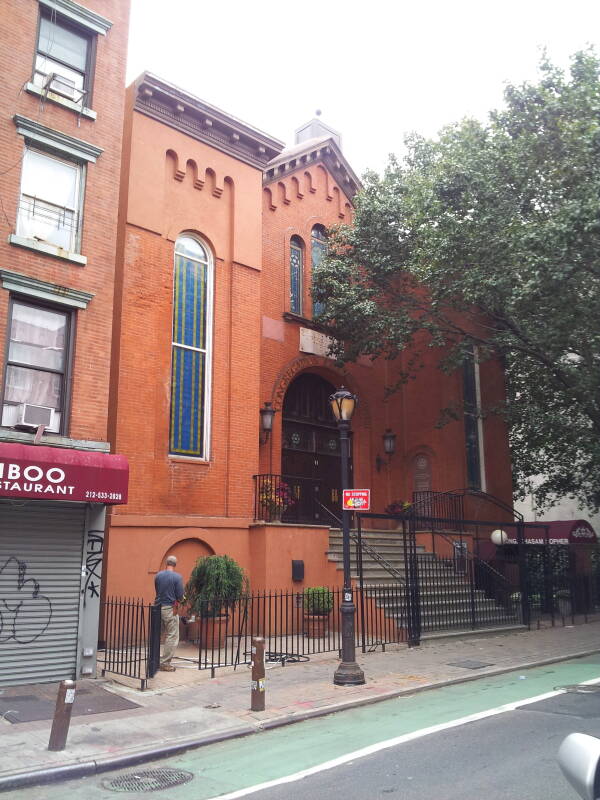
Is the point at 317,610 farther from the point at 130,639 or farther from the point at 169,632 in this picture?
the point at 169,632

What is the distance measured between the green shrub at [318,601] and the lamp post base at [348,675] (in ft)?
12.5

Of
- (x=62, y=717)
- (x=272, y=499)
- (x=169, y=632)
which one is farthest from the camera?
(x=272, y=499)

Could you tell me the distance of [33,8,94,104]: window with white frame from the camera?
513 inches

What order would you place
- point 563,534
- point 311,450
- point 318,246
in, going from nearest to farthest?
point 311,450
point 563,534
point 318,246

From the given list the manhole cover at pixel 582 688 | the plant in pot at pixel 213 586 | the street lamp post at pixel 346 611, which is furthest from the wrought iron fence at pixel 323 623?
the manhole cover at pixel 582 688

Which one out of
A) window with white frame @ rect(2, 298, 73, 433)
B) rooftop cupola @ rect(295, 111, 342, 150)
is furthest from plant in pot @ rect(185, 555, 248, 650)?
rooftop cupola @ rect(295, 111, 342, 150)

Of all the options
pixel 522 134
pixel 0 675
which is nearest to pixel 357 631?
pixel 0 675

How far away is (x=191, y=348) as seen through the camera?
16.7m

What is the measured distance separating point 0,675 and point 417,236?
14219mm

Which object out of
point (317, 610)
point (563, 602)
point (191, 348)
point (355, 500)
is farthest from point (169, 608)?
point (563, 602)

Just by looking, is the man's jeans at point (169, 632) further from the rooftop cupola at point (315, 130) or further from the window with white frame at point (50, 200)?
the rooftop cupola at point (315, 130)

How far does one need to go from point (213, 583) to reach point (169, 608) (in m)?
1.85

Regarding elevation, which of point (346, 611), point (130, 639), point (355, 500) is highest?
point (355, 500)

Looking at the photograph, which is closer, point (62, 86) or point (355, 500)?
point (355, 500)
